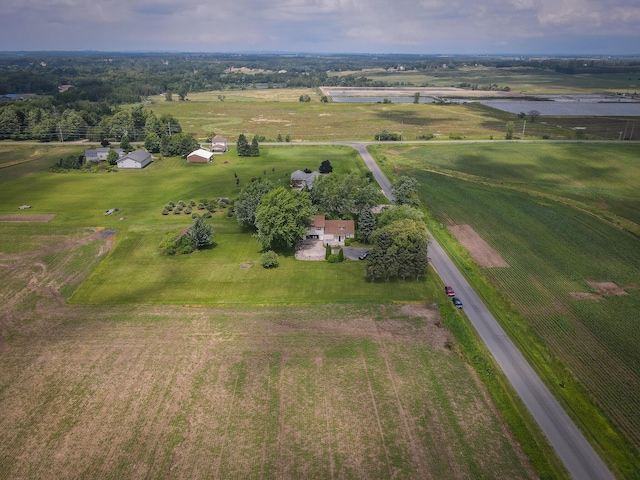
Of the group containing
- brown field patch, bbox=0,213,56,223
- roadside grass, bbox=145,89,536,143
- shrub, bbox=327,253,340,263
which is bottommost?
brown field patch, bbox=0,213,56,223

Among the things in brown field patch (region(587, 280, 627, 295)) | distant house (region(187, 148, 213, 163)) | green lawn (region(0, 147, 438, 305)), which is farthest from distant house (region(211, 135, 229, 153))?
brown field patch (region(587, 280, 627, 295))

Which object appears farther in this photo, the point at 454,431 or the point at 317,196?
the point at 317,196

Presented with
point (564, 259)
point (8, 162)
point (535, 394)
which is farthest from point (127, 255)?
point (8, 162)

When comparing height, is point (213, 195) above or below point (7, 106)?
below

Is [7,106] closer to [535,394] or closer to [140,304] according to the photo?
[140,304]

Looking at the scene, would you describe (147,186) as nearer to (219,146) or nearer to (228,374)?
(219,146)

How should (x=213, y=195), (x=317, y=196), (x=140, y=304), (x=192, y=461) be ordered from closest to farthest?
(x=192, y=461)
(x=140, y=304)
(x=317, y=196)
(x=213, y=195)

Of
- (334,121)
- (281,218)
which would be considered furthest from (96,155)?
(334,121)

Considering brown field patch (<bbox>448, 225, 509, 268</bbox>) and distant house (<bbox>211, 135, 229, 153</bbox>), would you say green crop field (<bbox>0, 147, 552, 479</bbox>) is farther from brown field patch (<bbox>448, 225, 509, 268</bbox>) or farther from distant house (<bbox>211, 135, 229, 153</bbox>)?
distant house (<bbox>211, 135, 229, 153</bbox>)
